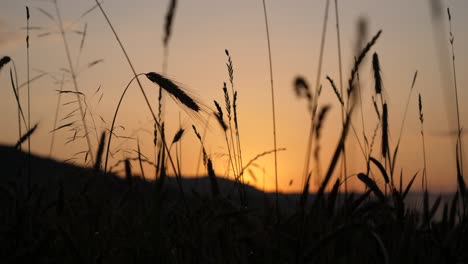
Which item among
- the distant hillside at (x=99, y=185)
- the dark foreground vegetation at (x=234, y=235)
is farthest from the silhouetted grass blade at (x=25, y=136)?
the dark foreground vegetation at (x=234, y=235)

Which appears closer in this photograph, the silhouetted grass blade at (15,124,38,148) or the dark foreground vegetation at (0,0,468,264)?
the dark foreground vegetation at (0,0,468,264)

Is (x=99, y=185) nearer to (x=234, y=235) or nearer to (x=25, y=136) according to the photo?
(x=25, y=136)

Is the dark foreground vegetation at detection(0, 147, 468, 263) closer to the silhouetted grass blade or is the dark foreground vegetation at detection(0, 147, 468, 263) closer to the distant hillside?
the distant hillside

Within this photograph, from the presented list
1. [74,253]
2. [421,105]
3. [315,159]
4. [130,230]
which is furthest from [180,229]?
[421,105]

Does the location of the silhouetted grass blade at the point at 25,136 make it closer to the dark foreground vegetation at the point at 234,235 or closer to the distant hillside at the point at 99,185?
the distant hillside at the point at 99,185

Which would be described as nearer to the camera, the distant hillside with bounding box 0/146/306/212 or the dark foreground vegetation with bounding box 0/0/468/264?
the dark foreground vegetation with bounding box 0/0/468/264

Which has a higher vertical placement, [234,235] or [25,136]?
[25,136]

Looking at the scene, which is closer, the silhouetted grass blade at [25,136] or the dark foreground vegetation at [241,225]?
the dark foreground vegetation at [241,225]

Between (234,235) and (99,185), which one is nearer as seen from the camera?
(234,235)

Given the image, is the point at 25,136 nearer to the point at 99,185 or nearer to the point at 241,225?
the point at 99,185

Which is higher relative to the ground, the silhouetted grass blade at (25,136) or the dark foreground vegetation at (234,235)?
the silhouetted grass blade at (25,136)

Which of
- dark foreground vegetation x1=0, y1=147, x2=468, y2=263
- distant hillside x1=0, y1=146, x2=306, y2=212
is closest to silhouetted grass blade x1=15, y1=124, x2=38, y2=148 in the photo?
distant hillside x1=0, y1=146, x2=306, y2=212

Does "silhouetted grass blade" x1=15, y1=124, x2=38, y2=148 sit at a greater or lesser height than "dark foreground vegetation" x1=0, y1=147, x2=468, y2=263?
greater

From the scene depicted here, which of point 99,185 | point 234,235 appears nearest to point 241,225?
point 234,235
